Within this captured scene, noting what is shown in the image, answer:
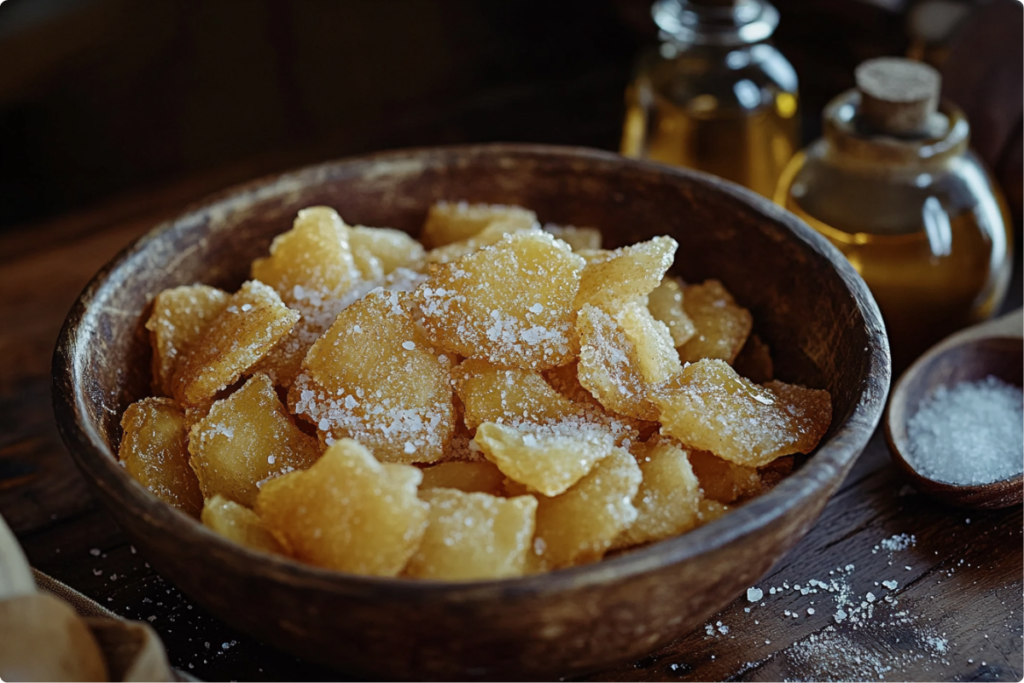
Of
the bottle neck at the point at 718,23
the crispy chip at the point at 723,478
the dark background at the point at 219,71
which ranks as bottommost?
the dark background at the point at 219,71

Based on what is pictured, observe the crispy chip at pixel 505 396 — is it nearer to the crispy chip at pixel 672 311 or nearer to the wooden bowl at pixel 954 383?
the crispy chip at pixel 672 311

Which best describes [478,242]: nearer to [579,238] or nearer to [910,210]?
[579,238]

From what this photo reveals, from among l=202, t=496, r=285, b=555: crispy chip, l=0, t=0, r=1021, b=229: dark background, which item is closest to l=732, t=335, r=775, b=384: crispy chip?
l=202, t=496, r=285, b=555: crispy chip

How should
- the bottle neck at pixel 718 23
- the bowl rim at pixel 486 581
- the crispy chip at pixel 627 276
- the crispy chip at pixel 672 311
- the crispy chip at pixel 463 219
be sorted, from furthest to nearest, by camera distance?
the bottle neck at pixel 718 23 → the crispy chip at pixel 463 219 → the crispy chip at pixel 672 311 → the crispy chip at pixel 627 276 → the bowl rim at pixel 486 581

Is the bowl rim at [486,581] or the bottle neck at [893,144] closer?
the bowl rim at [486,581]

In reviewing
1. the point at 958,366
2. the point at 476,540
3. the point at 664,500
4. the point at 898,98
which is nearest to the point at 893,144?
the point at 898,98

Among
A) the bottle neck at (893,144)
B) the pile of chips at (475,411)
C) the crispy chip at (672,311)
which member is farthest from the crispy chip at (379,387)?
the bottle neck at (893,144)

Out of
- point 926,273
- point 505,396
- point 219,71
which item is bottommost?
point 219,71
